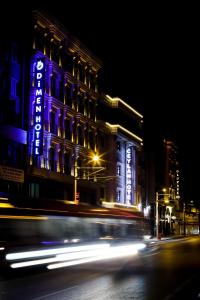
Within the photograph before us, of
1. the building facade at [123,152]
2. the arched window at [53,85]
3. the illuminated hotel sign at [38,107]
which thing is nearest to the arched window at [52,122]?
the arched window at [53,85]

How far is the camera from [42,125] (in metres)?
51.2

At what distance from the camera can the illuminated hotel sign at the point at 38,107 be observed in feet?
166

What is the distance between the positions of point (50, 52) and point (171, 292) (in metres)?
43.1

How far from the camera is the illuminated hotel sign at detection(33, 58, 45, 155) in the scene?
50719 mm

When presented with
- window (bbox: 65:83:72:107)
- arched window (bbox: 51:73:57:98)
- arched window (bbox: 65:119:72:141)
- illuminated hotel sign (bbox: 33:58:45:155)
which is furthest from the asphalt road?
window (bbox: 65:83:72:107)

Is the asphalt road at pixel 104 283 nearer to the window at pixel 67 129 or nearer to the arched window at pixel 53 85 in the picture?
the arched window at pixel 53 85

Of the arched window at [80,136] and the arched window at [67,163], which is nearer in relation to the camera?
the arched window at [67,163]

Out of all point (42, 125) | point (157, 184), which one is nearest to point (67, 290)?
point (42, 125)

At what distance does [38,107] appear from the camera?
51.9m

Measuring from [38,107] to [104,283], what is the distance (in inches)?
1313

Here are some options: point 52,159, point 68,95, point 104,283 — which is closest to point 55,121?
point 52,159

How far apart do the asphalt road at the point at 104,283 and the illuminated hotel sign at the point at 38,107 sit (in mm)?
24168

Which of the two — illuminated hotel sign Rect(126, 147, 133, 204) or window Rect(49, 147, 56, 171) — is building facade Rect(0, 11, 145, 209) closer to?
window Rect(49, 147, 56, 171)

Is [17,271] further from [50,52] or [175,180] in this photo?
[175,180]
